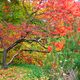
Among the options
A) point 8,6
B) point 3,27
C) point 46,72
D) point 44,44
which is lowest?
point 46,72

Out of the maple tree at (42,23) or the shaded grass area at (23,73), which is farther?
the maple tree at (42,23)

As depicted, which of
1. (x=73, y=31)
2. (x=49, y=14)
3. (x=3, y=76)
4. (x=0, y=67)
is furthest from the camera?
(x=73, y=31)

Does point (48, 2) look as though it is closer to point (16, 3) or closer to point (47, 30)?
point (47, 30)

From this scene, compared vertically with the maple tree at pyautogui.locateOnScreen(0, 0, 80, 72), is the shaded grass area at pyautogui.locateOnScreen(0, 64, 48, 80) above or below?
below

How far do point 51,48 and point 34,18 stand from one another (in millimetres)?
1577

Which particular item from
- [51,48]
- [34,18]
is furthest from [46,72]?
[34,18]

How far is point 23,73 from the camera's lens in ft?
36.2

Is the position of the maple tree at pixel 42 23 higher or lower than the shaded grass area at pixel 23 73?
higher

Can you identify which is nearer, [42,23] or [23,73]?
[23,73]

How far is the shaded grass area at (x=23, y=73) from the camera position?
1040 centimetres

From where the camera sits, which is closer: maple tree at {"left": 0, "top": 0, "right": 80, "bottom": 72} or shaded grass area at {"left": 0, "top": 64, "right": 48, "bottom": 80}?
shaded grass area at {"left": 0, "top": 64, "right": 48, "bottom": 80}

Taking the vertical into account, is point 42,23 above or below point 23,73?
above

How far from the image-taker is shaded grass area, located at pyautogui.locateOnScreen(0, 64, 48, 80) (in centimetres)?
1040

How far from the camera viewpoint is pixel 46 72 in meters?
11.4
